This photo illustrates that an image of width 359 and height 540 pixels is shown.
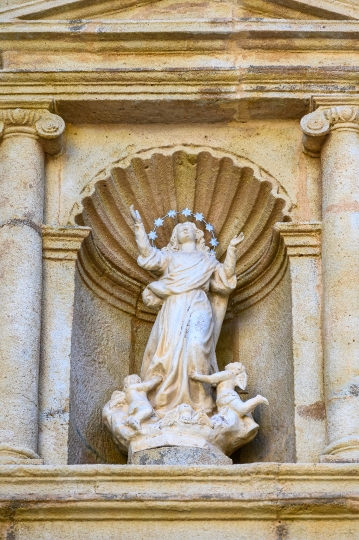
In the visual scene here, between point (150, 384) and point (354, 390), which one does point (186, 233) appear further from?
point (354, 390)

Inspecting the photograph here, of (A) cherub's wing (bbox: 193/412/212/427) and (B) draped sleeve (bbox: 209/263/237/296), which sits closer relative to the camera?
(A) cherub's wing (bbox: 193/412/212/427)

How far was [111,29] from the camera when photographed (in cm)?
1030

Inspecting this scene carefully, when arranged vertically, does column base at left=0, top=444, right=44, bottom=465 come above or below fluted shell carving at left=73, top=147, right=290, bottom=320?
below

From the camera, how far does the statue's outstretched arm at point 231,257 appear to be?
32.3ft

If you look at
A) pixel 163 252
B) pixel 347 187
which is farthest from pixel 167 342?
pixel 347 187

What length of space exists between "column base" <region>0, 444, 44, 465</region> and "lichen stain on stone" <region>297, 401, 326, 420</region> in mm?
1509

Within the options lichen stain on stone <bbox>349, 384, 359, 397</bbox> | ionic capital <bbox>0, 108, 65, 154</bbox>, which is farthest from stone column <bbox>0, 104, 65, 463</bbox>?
lichen stain on stone <bbox>349, 384, 359, 397</bbox>

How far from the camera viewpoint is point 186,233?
33.3 feet

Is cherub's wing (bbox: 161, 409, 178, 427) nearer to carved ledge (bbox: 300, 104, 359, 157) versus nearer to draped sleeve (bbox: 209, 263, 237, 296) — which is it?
draped sleeve (bbox: 209, 263, 237, 296)

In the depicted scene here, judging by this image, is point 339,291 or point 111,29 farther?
point 111,29

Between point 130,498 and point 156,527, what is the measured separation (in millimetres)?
→ 199

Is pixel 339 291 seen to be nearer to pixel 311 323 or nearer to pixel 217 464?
pixel 311 323

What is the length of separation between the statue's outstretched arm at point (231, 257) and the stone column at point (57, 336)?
2.82ft

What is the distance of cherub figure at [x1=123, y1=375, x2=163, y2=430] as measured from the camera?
9.23 m
